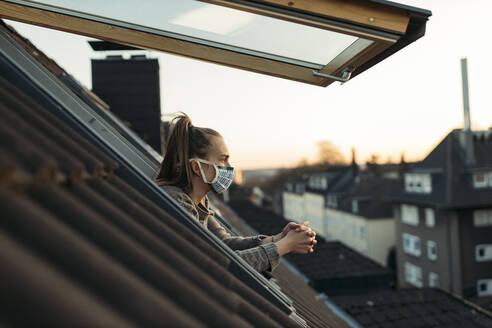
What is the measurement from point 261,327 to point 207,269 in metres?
0.28

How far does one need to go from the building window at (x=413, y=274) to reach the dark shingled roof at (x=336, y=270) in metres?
15.6

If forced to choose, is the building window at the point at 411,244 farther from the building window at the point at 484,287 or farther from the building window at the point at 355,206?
the building window at the point at 355,206

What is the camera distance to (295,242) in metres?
2.66

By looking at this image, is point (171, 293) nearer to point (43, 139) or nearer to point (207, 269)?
point (207, 269)

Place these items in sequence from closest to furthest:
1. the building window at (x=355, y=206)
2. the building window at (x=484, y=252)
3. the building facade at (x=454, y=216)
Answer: the building facade at (x=454, y=216) < the building window at (x=484, y=252) < the building window at (x=355, y=206)

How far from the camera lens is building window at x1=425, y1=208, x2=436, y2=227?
2566cm

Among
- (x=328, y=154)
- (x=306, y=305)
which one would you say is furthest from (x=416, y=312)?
(x=328, y=154)

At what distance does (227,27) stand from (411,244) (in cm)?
2896

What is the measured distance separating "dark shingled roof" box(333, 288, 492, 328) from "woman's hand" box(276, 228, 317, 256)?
5.07 metres

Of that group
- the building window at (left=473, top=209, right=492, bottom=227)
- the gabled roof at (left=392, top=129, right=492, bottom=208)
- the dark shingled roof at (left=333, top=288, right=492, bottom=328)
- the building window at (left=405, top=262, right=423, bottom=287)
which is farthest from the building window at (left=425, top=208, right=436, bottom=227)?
the dark shingled roof at (left=333, top=288, right=492, bottom=328)

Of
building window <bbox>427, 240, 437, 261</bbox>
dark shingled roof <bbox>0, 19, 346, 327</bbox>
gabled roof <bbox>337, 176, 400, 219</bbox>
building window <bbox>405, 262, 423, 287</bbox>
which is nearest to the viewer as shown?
dark shingled roof <bbox>0, 19, 346, 327</bbox>

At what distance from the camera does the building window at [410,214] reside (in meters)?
27.5

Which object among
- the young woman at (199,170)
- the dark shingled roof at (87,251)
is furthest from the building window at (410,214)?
the dark shingled roof at (87,251)

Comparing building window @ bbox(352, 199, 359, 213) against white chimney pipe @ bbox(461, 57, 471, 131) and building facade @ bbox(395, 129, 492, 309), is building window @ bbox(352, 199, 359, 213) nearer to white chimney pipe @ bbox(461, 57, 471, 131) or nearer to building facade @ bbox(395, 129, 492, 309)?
building facade @ bbox(395, 129, 492, 309)
